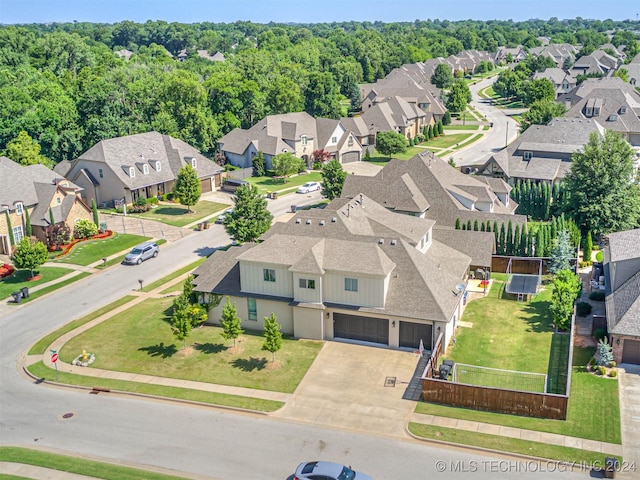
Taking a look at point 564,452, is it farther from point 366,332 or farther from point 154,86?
point 154,86

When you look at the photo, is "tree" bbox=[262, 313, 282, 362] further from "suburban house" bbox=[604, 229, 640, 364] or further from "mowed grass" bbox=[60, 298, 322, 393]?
"suburban house" bbox=[604, 229, 640, 364]

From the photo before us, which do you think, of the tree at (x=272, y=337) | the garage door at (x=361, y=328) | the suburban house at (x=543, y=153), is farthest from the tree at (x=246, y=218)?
the suburban house at (x=543, y=153)

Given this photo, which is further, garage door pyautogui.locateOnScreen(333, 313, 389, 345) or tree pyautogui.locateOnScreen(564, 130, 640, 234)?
tree pyautogui.locateOnScreen(564, 130, 640, 234)

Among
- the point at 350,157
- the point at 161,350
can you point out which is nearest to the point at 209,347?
the point at 161,350

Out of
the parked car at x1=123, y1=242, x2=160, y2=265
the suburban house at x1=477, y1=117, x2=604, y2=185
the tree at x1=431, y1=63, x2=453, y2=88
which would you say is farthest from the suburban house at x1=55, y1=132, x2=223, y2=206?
the tree at x1=431, y1=63, x2=453, y2=88

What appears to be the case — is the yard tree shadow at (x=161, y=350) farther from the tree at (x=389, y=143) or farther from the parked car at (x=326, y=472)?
the tree at (x=389, y=143)

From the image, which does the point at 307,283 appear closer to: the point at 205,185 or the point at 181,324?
the point at 181,324
